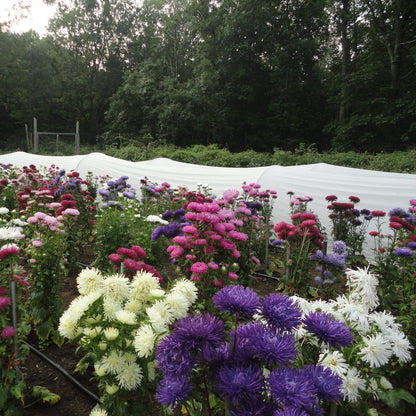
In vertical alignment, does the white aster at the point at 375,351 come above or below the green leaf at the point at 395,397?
above

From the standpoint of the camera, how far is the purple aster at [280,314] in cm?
88

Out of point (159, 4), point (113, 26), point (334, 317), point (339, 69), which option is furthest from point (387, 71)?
point (113, 26)

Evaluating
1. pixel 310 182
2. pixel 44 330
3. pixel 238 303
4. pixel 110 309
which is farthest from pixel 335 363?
pixel 310 182

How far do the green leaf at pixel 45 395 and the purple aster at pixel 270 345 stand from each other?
1.52 m

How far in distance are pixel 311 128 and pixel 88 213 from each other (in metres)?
18.5

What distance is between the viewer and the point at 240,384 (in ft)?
2.53

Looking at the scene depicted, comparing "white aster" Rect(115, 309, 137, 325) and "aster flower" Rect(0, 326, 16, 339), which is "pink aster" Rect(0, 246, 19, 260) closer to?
"aster flower" Rect(0, 326, 16, 339)

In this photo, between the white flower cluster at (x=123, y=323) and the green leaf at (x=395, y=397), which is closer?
the white flower cluster at (x=123, y=323)

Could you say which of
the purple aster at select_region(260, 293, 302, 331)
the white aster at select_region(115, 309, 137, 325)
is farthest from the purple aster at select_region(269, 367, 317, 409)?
the white aster at select_region(115, 309, 137, 325)

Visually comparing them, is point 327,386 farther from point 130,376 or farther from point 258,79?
point 258,79

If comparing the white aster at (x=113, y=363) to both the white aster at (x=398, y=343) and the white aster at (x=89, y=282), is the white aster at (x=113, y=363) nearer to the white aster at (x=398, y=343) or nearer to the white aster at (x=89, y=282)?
the white aster at (x=89, y=282)

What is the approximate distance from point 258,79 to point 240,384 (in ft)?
72.4

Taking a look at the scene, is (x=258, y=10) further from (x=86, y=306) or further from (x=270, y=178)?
(x=86, y=306)

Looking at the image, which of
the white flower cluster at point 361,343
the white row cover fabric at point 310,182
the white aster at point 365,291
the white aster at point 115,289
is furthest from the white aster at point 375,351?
the white row cover fabric at point 310,182
